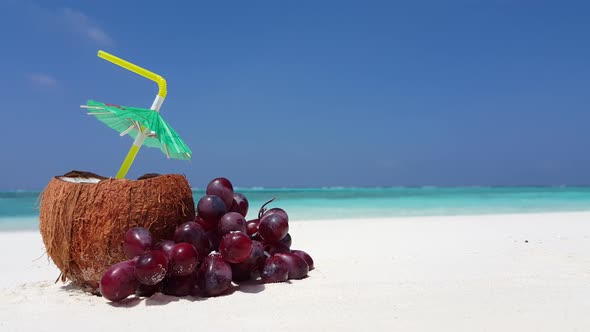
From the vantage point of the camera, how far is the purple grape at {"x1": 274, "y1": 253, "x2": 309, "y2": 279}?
10.2ft

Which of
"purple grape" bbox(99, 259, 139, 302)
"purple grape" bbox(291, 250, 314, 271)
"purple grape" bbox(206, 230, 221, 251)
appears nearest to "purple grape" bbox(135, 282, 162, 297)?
"purple grape" bbox(99, 259, 139, 302)

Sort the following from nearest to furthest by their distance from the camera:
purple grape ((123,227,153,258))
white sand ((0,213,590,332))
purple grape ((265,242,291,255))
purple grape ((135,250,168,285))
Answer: white sand ((0,213,590,332)) → purple grape ((135,250,168,285)) → purple grape ((123,227,153,258)) → purple grape ((265,242,291,255))

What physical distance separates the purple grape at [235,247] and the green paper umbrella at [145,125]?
68 cm

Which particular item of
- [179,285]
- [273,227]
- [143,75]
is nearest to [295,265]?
[273,227]

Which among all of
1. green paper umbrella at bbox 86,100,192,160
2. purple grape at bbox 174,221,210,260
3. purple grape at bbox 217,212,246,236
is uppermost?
green paper umbrella at bbox 86,100,192,160

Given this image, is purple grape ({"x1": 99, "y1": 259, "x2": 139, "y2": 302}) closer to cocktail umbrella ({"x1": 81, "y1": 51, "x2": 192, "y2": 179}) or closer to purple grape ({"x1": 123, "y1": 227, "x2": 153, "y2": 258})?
purple grape ({"x1": 123, "y1": 227, "x2": 153, "y2": 258})

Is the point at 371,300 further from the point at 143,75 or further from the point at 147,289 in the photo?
the point at 143,75

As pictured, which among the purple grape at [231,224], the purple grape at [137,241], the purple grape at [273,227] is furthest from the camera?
the purple grape at [273,227]

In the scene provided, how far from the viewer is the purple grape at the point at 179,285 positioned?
104 inches

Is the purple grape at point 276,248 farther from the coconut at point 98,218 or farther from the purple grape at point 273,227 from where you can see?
the coconut at point 98,218

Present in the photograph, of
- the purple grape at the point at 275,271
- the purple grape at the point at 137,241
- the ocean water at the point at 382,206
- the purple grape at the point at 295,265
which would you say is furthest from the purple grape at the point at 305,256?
the ocean water at the point at 382,206

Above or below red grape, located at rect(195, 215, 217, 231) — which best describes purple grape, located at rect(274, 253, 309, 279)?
below

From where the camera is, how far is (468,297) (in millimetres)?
2559

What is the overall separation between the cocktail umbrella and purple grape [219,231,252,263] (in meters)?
0.68
